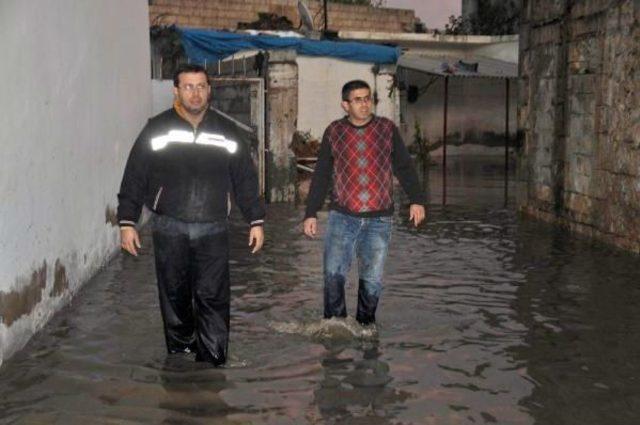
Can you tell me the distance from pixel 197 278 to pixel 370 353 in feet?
4.36

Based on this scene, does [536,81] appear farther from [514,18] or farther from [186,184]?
[514,18]

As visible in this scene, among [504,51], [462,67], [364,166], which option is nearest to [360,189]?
[364,166]

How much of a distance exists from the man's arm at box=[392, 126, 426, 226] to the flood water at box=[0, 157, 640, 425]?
0.94 m

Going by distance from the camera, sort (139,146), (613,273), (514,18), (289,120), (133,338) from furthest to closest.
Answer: (514,18)
(289,120)
(613,273)
(133,338)
(139,146)

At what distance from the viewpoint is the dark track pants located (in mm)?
5547

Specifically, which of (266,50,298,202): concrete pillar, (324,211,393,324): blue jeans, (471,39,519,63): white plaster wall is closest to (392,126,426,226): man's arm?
(324,211,393,324): blue jeans

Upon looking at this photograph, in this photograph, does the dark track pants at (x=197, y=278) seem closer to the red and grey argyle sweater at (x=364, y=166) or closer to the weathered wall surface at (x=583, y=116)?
the red and grey argyle sweater at (x=364, y=166)

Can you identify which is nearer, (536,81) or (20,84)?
(20,84)

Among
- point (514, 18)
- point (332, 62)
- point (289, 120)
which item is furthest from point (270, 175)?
point (514, 18)

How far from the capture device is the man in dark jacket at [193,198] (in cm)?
548

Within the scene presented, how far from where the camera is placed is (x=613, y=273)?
907cm

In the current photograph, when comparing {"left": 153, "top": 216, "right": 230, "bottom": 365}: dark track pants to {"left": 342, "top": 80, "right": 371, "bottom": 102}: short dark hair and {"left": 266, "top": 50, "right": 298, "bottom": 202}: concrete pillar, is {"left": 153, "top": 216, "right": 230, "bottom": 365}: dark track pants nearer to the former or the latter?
{"left": 342, "top": 80, "right": 371, "bottom": 102}: short dark hair

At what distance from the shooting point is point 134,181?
5.50 metres

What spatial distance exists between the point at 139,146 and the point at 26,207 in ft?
3.56
